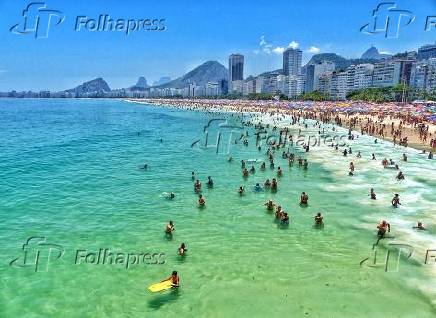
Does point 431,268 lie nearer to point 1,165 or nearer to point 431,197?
point 431,197

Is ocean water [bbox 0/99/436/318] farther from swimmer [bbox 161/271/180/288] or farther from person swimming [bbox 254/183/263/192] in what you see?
person swimming [bbox 254/183/263/192]

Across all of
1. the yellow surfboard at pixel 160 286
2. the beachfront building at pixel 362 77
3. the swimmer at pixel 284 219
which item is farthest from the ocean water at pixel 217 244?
the beachfront building at pixel 362 77

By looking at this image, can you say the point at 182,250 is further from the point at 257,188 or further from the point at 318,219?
the point at 257,188

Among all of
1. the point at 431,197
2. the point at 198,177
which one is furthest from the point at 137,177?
the point at 431,197

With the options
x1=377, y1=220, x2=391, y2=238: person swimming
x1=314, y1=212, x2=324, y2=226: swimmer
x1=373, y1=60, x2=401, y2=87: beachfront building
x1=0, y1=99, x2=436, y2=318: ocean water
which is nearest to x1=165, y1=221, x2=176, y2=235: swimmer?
x1=0, y1=99, x2=436, y2=318: ocean water

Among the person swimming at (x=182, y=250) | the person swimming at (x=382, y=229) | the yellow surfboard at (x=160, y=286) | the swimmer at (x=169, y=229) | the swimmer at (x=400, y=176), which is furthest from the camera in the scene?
the swimmer at (x=400, y=176)

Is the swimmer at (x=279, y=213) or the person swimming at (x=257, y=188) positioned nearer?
the swimmer at (x=279, y=213)

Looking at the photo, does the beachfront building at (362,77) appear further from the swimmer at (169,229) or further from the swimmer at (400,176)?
the swimmer at (169,229)
